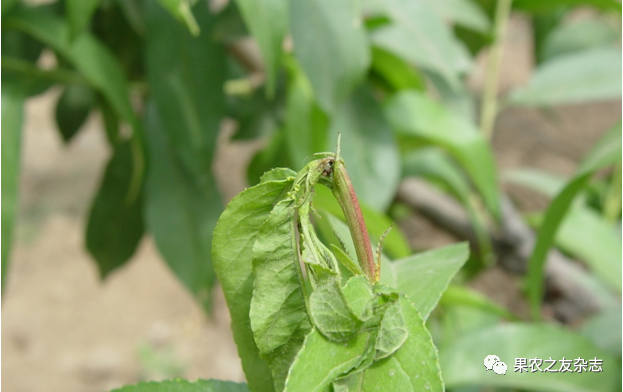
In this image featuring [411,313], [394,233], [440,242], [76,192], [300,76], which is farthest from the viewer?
[76,192]

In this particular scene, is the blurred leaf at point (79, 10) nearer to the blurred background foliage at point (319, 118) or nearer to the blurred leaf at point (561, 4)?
the blurred background foliage at point (319, 118)

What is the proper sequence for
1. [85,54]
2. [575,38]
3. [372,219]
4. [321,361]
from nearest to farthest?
[321,361] < [372,219] < [85,54] < [575,38]

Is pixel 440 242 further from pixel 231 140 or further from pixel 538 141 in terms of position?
pixel 231 140

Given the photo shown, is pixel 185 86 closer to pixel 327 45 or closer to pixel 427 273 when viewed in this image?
pixel 327 45

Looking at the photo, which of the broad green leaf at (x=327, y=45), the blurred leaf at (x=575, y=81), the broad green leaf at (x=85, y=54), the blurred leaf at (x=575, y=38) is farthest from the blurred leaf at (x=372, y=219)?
the blurred leaf at (x=575, y=38)

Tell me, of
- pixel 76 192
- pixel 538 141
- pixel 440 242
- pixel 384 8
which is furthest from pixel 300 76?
pixel 538 141

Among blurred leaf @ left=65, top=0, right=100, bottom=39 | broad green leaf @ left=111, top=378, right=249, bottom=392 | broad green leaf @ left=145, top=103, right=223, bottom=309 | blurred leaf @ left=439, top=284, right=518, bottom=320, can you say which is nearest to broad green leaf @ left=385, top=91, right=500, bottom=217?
blurred leaf @ left=439, top=284, right=518, bottom=320

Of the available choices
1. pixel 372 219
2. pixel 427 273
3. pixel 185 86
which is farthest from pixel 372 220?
pixel 185 86
